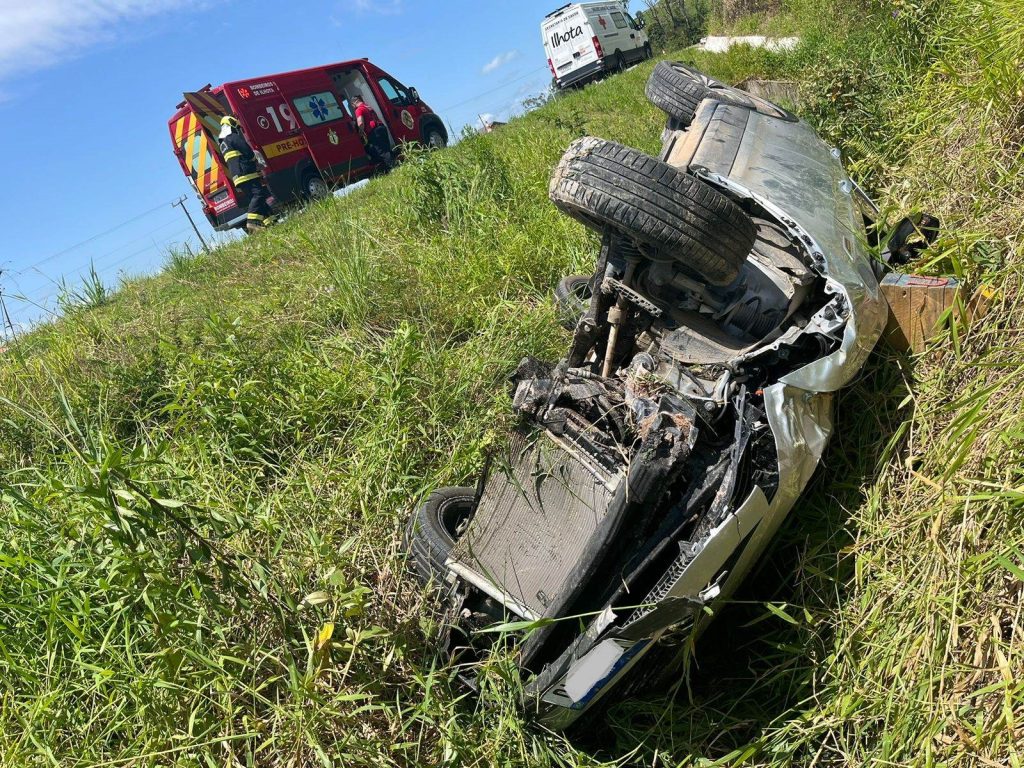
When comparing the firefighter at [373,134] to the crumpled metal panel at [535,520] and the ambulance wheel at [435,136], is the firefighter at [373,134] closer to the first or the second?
the ambulance wheel at [435,136]

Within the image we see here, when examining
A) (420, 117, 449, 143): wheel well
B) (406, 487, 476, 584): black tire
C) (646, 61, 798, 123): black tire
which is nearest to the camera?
(406, 487, 476, 584): black tire

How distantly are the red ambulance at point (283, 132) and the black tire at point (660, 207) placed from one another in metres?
8.33

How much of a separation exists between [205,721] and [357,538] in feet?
2.74

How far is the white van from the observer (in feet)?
60.6

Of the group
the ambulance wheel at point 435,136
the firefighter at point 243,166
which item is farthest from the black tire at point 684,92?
the ambulance wheel at point 435,136

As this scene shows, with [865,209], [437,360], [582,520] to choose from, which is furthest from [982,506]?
[437,360]

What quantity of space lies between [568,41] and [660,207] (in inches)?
740

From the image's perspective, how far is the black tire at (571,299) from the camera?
3.86m

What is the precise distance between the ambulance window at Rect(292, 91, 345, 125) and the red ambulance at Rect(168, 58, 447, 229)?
0.02m

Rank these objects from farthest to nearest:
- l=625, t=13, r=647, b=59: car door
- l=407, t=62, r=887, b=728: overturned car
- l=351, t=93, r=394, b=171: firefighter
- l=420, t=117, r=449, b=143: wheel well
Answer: l=625, t=13, r=647, b=59: car door → l=420, t=117, r=449, b=143: wheel well → l=351, t=93, r=394, b=171: firefighter → l=407, t=62, r=887, b=728: overturned car

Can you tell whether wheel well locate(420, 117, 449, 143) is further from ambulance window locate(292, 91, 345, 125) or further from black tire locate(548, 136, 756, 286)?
black tire locate(548, 136, 756, 286)

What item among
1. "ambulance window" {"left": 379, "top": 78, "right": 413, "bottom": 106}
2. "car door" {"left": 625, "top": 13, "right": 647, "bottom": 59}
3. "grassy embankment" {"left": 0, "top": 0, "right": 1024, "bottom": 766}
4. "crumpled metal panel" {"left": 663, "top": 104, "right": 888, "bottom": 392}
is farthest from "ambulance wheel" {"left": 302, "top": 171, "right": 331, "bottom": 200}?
"car door" {"left": 625, "top": 13, "right": 647, "bottom": 59}

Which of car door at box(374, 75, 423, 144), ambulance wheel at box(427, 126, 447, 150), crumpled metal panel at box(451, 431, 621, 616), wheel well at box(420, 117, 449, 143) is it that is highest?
car door at box(374, 75, 423, 144)

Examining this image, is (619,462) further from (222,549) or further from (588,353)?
(222,549)
